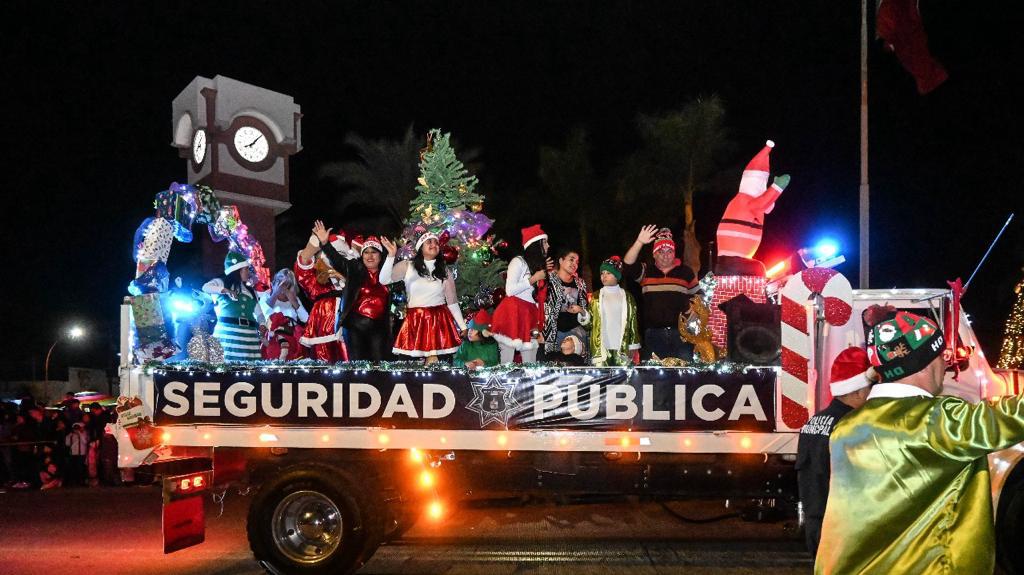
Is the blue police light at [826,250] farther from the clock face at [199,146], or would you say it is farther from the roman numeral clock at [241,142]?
the clock face at [199,146]

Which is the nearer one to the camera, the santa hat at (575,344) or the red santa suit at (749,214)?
the red santa suit at (749,214)

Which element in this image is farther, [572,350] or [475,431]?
[572,350]

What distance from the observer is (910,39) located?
1477cm

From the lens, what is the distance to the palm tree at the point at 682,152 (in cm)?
2433

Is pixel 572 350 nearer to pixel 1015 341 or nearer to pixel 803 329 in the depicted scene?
pixel 803 329

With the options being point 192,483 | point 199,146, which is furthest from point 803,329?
point 199,146

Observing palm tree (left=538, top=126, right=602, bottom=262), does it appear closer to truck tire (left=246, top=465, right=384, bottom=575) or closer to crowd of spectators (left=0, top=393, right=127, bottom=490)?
crowd of spectators (left=0, top=393, right=127, bottom=490)

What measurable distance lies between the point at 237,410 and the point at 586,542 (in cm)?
360

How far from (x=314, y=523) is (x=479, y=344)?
101 inches

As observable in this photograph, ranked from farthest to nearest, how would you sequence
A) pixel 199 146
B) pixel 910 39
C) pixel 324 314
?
pixel 199 146, pixel 910 39, pixel 324 314

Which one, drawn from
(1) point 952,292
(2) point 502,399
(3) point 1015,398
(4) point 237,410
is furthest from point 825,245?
(4) point 237,410

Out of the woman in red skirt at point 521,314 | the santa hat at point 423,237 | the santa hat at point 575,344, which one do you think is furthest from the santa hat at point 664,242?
the santa hat at point 423,237

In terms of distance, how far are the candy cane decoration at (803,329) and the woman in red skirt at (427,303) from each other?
307 cm

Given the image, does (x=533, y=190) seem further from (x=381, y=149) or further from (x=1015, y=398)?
(x=1015, y=398)
